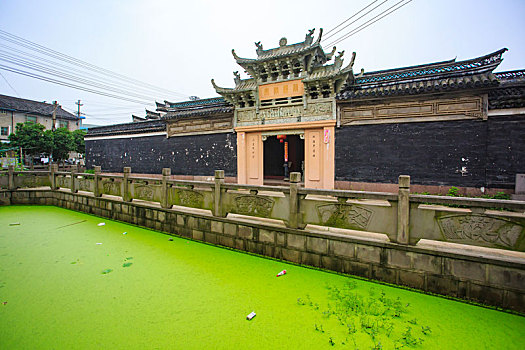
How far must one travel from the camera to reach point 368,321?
3029 millimetres

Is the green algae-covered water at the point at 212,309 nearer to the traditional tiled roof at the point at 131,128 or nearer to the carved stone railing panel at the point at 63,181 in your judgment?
the carved stone railing panel at the point at 63,181

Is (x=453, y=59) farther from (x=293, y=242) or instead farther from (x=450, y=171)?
(x=293, y=242)

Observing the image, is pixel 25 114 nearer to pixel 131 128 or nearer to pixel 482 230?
pixel 131 128

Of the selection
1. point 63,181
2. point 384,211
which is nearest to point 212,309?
point 384,211

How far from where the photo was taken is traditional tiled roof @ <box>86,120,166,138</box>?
1496 cm

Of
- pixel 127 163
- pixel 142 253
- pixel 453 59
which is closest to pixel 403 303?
pixel 142 253

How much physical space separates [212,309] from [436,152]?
29.7ft

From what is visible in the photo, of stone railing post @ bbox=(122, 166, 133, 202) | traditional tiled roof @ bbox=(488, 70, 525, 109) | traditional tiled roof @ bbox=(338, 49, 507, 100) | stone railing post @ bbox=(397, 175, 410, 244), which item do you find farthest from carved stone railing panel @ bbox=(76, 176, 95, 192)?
traditional tiled roof @ bbox=(488, 70, 525, 109)

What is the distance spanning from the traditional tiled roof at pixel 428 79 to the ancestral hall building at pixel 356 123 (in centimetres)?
4

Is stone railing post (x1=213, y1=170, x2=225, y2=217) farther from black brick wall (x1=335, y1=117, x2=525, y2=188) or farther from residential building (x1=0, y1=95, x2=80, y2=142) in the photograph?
residential building (x1=0, y1=95, x2=80, y2=142)

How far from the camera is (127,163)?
1602cm

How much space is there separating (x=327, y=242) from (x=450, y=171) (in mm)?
6787

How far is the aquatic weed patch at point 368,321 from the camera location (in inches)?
107

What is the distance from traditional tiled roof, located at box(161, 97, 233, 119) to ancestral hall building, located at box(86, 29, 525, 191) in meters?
0.09
